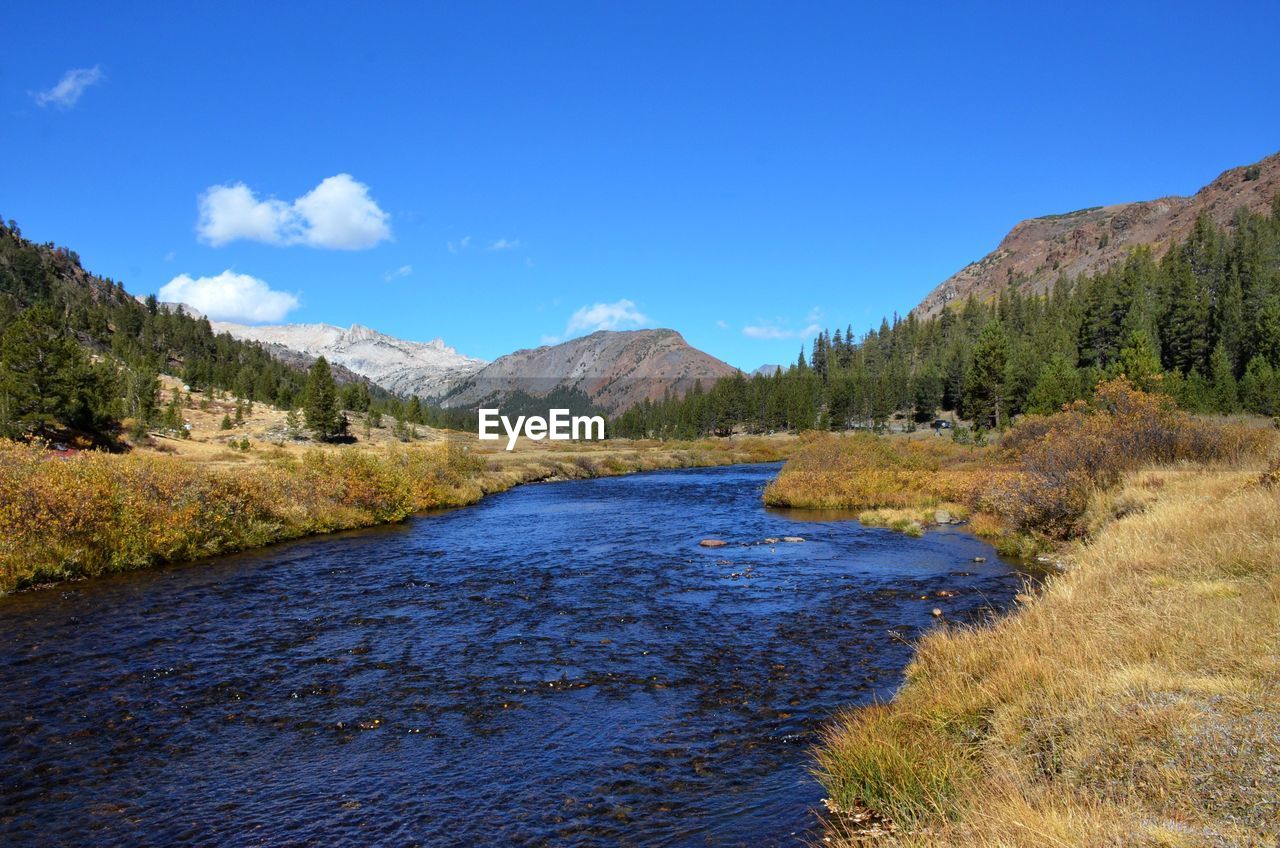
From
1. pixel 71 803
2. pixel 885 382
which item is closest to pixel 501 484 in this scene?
pixel 71 803

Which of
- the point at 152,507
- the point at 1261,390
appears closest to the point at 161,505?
the point at 152,507

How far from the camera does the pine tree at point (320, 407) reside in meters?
88.1

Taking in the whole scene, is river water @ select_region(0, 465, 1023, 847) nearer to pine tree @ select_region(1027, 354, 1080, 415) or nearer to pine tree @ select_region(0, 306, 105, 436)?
pine tree @ select_region(0, 306, 105, 436)

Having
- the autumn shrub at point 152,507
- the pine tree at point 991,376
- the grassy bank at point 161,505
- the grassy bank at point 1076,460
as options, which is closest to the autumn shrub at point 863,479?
the grassy bank at point 1076,460

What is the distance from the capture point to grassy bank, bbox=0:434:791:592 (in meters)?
20.1

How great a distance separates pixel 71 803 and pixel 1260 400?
98977 millimetres

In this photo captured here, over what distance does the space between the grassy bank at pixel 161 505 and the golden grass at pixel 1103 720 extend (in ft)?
72.3

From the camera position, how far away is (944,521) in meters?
32.2

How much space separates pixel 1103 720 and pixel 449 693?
32.8 ft

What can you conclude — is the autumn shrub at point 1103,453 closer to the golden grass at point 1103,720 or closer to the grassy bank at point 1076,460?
the grassy bank at point 1076,460

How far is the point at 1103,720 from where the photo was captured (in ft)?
23.8

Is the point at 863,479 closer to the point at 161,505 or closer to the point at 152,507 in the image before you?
the point at 161,505

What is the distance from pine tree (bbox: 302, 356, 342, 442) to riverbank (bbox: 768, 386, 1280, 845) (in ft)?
287

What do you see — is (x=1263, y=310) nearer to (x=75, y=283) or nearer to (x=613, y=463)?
(x=613, y=463)
